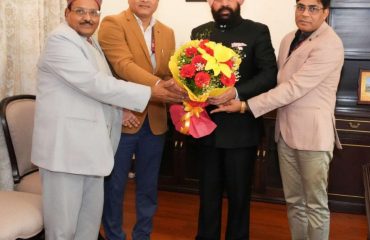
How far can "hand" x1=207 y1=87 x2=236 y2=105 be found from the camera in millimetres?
2246

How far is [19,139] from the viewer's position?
8.04 feet

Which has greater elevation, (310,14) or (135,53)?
(310,14)

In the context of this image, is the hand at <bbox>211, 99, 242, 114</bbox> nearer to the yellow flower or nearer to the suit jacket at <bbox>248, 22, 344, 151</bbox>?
the suit jacket at <bbox>248, 22, 344, 151</bbox>

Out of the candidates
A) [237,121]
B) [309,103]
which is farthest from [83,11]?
[309,103]

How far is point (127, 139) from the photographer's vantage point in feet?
8.05

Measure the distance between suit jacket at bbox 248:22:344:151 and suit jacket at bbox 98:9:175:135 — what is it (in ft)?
1.85

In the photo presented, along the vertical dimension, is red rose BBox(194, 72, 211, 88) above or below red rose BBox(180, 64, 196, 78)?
below

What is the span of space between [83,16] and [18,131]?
0.88 m

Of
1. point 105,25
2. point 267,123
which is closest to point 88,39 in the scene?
point 105,25

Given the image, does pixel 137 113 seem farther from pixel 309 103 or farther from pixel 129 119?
pixel 309 103

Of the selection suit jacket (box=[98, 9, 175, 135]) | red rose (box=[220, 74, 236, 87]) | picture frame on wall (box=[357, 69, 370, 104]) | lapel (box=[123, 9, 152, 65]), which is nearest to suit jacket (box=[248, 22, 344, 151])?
red rose (box=[220, 74, 236, 87])

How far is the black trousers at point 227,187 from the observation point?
96.3 inches

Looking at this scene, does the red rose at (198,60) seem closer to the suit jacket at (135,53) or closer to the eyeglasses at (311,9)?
the suit jacket at (135,53)

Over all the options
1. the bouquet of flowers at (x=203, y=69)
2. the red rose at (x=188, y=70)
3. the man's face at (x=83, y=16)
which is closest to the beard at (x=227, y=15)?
the bouquet of flowers at (x=203, y=69)
